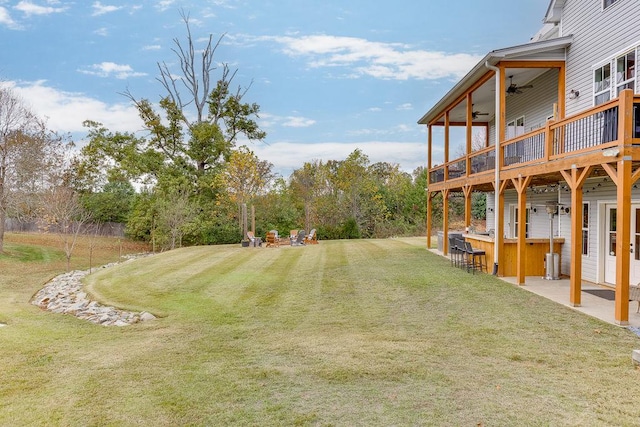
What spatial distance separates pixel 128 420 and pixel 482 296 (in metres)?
7.50

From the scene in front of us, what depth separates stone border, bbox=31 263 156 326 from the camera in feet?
27.2

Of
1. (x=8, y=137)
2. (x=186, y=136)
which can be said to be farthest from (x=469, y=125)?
(x=186, y=136)

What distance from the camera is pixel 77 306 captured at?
9836 millimetres

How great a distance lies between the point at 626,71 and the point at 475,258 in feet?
21.0

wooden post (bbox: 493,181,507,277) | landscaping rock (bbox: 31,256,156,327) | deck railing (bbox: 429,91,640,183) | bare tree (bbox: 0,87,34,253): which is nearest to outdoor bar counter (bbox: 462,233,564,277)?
wooden post (bbox: 493,181,507,277)

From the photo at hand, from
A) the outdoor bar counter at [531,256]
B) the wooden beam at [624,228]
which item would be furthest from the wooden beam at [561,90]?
the wooden beam at [624,228]

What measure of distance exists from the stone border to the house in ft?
28.6

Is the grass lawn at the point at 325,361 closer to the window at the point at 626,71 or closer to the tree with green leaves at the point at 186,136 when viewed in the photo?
the window at the point at 626,71

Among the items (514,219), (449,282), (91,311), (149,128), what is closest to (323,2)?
(149,128)

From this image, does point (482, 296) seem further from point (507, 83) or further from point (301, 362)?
point (507, 83)

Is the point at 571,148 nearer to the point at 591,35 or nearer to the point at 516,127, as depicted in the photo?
the point at 591,35

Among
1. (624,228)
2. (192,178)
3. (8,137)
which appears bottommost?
(624,228)

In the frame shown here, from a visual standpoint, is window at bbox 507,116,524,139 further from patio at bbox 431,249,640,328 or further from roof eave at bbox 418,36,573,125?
patio at bbox 431,249,640,328

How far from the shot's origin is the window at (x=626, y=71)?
9180mm
